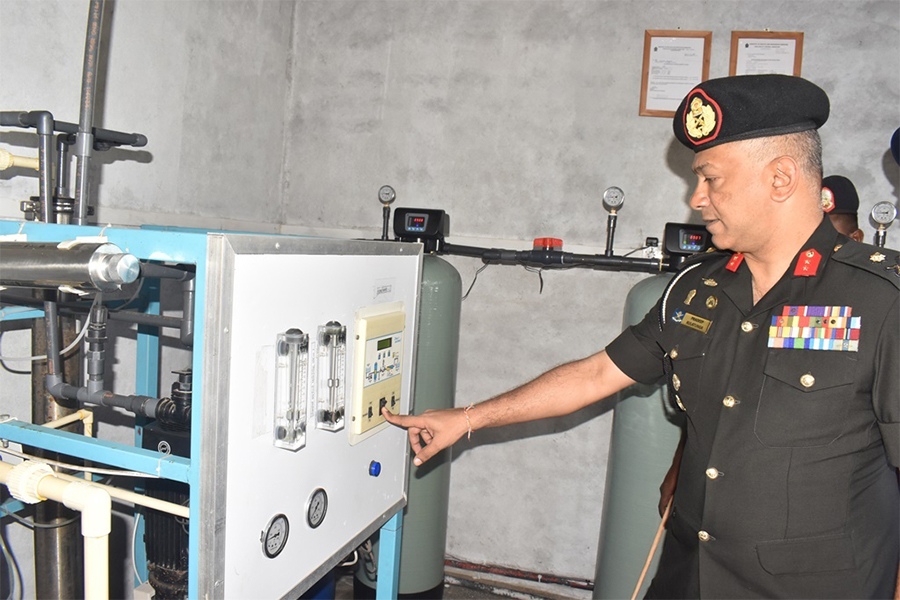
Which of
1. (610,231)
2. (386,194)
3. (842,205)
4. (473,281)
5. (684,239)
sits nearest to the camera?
(842,205)

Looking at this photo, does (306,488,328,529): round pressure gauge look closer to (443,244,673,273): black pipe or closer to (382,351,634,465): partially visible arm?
(382,351,634,465): partially visible arm

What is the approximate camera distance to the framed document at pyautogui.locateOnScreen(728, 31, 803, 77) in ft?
7.33

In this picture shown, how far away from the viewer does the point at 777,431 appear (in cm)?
119

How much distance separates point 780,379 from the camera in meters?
1.20

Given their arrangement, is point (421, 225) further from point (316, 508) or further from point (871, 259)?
point (871, 259)

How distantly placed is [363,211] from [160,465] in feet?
5.94

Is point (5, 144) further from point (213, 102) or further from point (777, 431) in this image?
point (777, 431)

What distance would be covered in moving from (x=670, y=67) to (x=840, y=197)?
2.45ft

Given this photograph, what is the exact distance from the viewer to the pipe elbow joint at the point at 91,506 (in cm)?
94

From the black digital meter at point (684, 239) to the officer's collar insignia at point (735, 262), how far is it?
2.42 feet

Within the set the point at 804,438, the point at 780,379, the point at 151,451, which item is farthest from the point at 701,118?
the point at 151,451

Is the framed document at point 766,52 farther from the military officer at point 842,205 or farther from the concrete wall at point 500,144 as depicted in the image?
the military officer at point 842,205

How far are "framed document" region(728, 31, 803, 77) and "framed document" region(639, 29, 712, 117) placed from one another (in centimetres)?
10

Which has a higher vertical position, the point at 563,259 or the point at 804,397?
the point at 563,259
